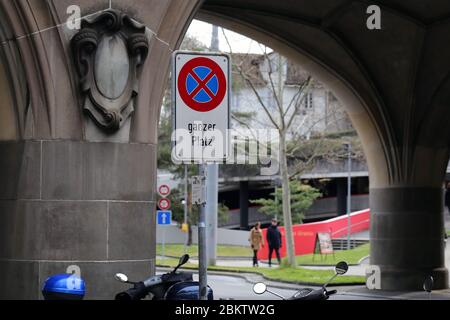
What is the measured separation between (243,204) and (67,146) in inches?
2053

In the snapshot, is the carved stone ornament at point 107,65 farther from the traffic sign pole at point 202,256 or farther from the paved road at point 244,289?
the paved road at point 244,289

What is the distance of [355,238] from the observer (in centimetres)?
4856

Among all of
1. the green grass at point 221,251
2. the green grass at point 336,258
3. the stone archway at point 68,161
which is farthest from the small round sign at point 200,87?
the green grass at point 221,251

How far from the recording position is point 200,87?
672cm

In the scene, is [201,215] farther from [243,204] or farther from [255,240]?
[243,204]

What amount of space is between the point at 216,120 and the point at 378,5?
1293 cm

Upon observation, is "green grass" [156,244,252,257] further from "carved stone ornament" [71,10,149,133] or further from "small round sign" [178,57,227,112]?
"small round sign" [178,57,227,112]

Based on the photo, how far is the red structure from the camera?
1709 inches

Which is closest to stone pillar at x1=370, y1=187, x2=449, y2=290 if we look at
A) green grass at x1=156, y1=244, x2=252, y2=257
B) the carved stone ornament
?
the carved stone ornament

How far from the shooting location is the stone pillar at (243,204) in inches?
2398

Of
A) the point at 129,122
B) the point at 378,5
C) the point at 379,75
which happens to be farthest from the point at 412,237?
the point at 129,122

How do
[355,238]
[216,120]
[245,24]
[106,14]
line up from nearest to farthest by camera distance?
1. [216,120]
2. [106,14]
3. [245,24]
4. [355,238]

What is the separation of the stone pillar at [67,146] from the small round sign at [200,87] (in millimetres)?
3254

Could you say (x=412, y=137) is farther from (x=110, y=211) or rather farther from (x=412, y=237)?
(x=110, y=211)
